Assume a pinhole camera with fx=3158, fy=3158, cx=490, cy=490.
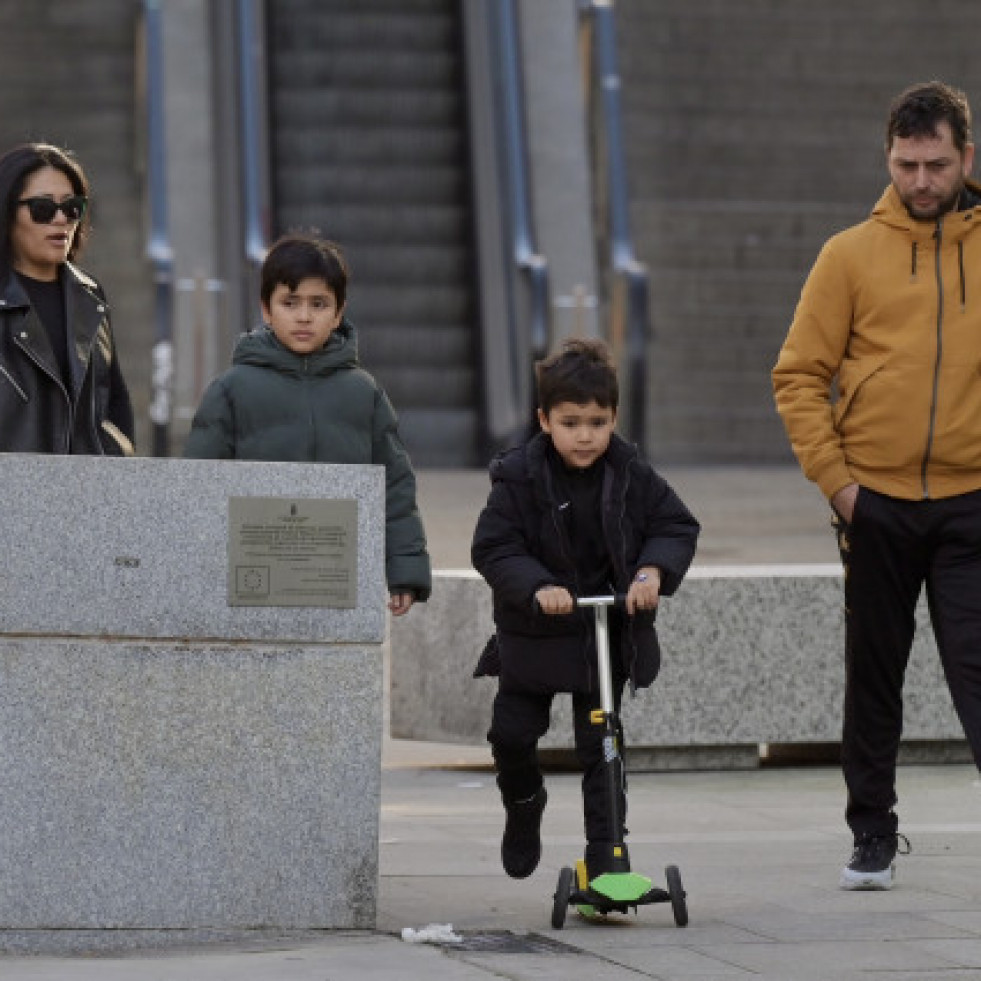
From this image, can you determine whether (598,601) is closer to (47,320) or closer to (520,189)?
(47,320)

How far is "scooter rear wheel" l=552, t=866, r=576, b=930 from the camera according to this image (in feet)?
22.0

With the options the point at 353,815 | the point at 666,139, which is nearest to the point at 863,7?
the point at 666,139

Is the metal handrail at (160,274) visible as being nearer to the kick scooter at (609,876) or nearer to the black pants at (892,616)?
the black pants at (892,616)

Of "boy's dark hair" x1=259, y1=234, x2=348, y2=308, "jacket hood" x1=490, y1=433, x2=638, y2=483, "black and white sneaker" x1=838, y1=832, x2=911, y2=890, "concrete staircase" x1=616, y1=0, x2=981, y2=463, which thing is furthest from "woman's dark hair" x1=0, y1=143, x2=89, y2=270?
"concrete staircase" x1=616, y1=0, x2=981, y2=463

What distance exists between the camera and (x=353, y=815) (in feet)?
21.8

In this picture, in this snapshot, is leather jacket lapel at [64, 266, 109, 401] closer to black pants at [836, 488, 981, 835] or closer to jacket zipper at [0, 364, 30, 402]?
jacket zipper at [0, 364, 30, 402]

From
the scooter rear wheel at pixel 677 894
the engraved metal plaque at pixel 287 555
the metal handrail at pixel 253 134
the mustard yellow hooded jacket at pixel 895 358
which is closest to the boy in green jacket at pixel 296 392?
the engraved metal plaque at pixel 287 555

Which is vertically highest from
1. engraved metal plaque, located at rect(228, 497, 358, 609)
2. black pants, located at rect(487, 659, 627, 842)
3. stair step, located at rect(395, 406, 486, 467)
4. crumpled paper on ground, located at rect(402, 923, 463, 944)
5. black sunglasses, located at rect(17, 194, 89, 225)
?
stair step, located at rect(395, 406, 486, 467)

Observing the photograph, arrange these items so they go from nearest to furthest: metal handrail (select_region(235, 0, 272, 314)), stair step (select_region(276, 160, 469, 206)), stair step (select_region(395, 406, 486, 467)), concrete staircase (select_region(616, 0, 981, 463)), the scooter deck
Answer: the scooter deck < metal handrail (select_region(235, 0, 272, 314)) < stair step (select_region(395, 406, 486, 467)) < stair step (select_region(276, 160, 469, 206)) < concrete staircase (select_region(616, 0, 981, 463))

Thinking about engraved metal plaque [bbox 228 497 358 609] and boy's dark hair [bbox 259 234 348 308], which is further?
boy's dark hair [bbox 259 234 348 308]

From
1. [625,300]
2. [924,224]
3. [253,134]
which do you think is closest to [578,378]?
[924,224]

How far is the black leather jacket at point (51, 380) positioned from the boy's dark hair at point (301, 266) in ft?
1.38

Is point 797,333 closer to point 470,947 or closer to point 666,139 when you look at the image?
point 470,947

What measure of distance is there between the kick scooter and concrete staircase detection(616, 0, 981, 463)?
18.0m
